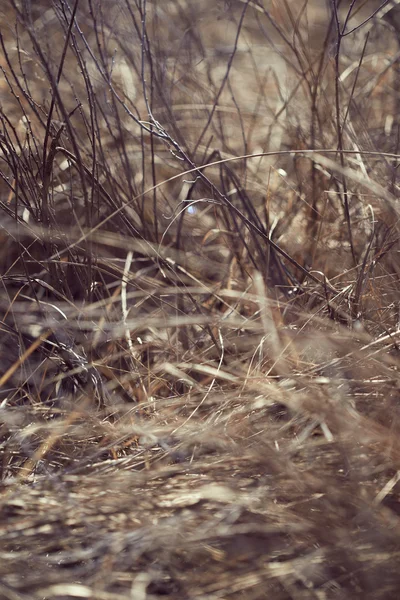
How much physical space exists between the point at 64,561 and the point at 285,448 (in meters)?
0.34

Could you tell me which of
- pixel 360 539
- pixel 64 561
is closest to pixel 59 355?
pixel 64 561

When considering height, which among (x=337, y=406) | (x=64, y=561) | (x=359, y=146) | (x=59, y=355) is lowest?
(x=64, y=561)

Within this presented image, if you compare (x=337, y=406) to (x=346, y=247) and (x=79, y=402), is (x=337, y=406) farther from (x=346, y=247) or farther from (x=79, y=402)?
(x=346, y=247)

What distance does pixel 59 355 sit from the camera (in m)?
1.26

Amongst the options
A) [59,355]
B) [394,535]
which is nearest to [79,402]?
[59,355]

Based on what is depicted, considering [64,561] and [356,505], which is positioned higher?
[356,505]

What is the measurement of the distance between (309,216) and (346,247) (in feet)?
0.46

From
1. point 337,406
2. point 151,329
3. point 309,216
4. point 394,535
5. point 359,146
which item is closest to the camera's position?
point 394,535

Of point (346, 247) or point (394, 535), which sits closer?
point (394, 535)

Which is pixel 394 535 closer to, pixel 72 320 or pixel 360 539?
pixel 360 539

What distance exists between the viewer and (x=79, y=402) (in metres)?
1.22

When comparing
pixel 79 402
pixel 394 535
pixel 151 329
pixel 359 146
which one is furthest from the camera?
pixel 359 146

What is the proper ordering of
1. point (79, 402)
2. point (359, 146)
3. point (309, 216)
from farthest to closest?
point (309, 216)
point (359, 146)
point (79, 402)

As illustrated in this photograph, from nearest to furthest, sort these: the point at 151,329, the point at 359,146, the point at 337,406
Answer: the point at 337,406, the point at 151,329, the point at 359,146
